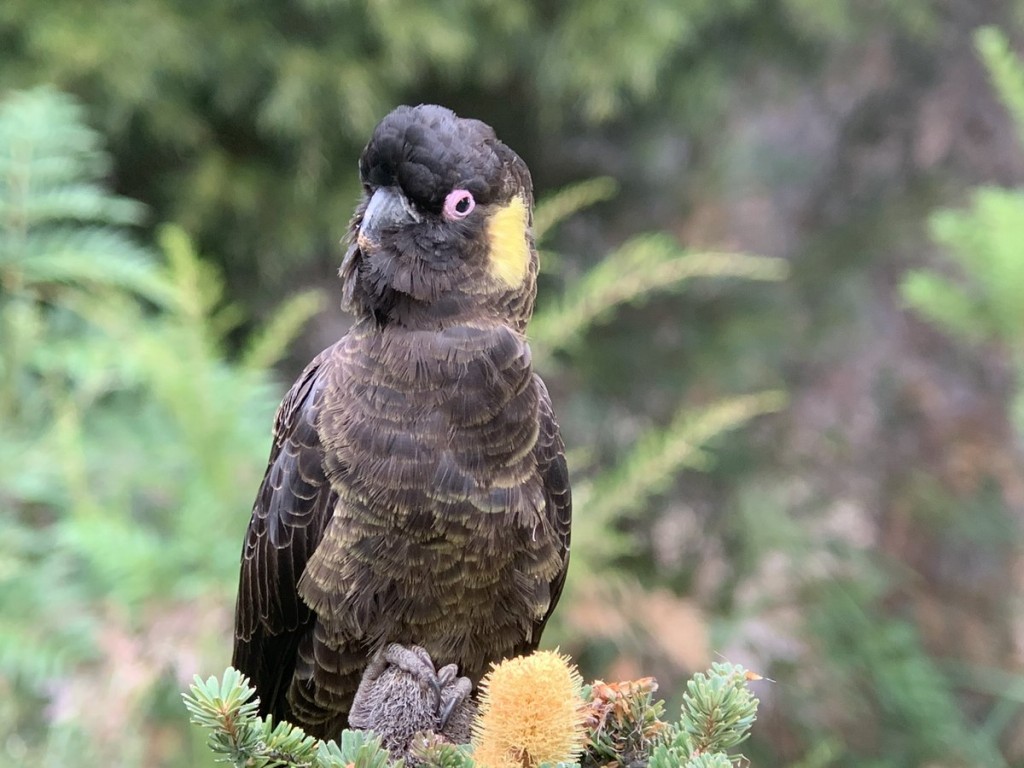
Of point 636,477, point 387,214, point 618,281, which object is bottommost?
point 387,214

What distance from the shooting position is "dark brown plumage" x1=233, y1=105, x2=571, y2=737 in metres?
1.01

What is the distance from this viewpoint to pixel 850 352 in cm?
286

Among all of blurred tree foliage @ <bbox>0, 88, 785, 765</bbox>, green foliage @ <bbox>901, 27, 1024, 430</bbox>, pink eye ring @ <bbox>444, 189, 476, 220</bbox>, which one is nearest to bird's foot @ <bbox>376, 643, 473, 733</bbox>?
pink eye ring @ <bbox>444, 189, 476, 220</bbox>

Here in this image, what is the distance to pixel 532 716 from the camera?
66 cm

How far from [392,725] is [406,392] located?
1.17ft

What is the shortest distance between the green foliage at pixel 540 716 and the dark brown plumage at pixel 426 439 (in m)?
0.34

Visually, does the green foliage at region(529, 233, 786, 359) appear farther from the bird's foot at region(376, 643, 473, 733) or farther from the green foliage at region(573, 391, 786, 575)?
the bird's foot at region(376, 643, 473, 733)

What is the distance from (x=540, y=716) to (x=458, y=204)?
0.58 meters

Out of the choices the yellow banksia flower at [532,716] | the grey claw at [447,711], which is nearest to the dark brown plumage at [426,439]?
the grey claw at [447,711]

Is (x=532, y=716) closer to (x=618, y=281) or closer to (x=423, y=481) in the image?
(x=423, y=481)

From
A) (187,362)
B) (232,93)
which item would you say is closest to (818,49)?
(232,93)

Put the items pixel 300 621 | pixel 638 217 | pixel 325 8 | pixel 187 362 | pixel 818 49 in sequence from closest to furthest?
pixel 300 621
pixel 187 362
pixel 325 8
pixel 818 49
pixel 638 217

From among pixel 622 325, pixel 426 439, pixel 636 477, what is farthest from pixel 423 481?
pixel 622 325

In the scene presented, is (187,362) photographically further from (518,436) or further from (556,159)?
(556,159)
